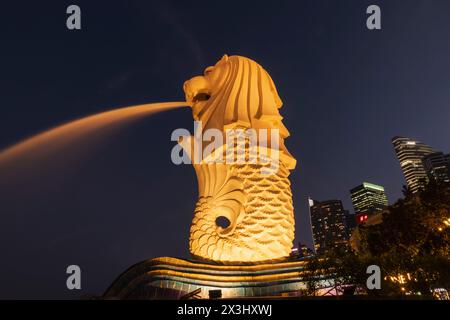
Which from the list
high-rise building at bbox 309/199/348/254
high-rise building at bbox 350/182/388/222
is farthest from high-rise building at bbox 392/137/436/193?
high-rise building at bbox 309/199/348/254

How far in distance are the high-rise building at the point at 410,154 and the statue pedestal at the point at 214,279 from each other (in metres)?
138

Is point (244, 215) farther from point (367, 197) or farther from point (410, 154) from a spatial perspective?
point (410, 154)

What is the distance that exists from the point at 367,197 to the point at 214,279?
13068 centimetres

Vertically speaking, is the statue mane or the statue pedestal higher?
the statue mane

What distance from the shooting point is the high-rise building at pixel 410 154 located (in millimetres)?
144750

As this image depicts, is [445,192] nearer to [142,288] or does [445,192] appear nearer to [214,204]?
[214,204]

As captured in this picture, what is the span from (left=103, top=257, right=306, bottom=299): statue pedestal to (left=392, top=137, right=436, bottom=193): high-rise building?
13838cm

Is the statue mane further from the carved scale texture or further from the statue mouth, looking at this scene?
the carved scale texture

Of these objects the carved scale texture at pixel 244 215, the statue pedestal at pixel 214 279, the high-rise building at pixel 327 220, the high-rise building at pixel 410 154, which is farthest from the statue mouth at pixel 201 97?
the high-rise building at pixel 410 154

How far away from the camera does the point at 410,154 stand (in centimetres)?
15088

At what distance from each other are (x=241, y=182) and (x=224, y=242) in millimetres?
3676

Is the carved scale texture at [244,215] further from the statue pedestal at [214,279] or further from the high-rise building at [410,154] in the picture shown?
the high-rise building at [410,154]

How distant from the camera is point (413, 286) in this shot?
1395 cm

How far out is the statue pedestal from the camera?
18750mm
